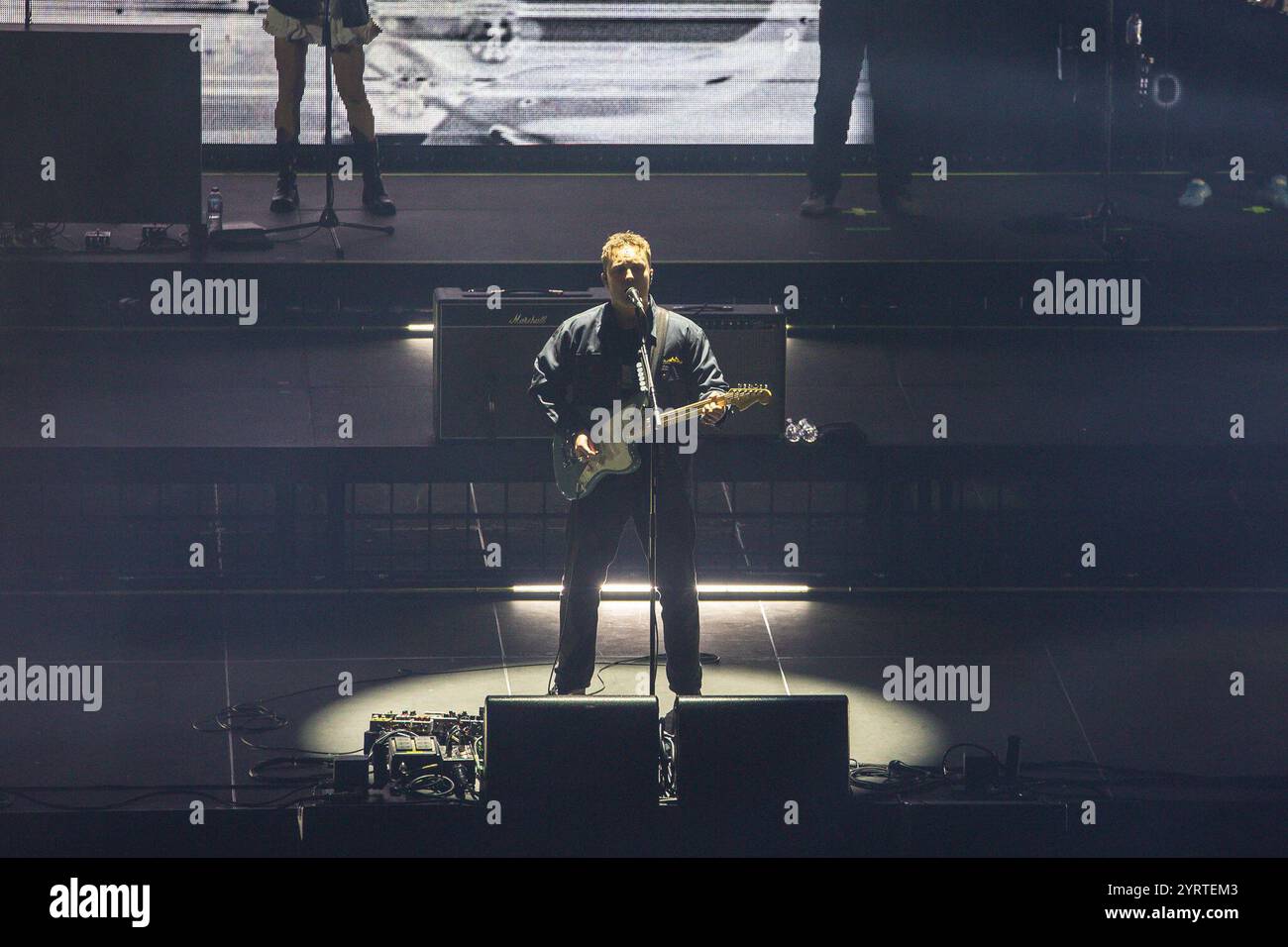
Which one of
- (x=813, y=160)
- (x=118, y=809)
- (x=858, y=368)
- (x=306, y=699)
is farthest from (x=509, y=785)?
(x=813, y=160)

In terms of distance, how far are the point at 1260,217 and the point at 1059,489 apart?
7.84ft

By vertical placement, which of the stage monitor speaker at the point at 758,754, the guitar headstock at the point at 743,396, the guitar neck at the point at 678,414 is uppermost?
the guitar headstock at the point at 743,396

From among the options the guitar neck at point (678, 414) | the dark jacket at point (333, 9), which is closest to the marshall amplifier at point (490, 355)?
the guitar neck at point (678, 414)

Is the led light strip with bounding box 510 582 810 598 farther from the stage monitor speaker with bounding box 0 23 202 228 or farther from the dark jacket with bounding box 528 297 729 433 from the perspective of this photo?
the stage monitor speaker with bounding box 0 23 202 228

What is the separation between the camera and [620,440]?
23.8ft

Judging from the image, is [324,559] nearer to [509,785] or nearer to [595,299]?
[595,299]

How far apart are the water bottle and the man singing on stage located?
3921 millimetres

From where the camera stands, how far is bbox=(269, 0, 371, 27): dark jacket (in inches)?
437

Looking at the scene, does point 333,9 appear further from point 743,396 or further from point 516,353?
point 743,396

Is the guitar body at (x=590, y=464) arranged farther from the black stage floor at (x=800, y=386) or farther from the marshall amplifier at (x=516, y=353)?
the black stage floor at (x=800, y=386)

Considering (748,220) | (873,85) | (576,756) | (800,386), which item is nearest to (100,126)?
(748,220)

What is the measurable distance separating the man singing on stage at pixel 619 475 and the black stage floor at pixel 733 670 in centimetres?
55

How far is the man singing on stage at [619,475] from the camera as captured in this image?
7.27 m

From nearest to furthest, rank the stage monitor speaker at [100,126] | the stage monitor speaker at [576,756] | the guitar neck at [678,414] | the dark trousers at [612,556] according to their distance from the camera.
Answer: the stage monitor speaker at [576,756], the guitar neck at [678,414], the dark trousers at [612,556], the stage monitor speaker at [100,126]
